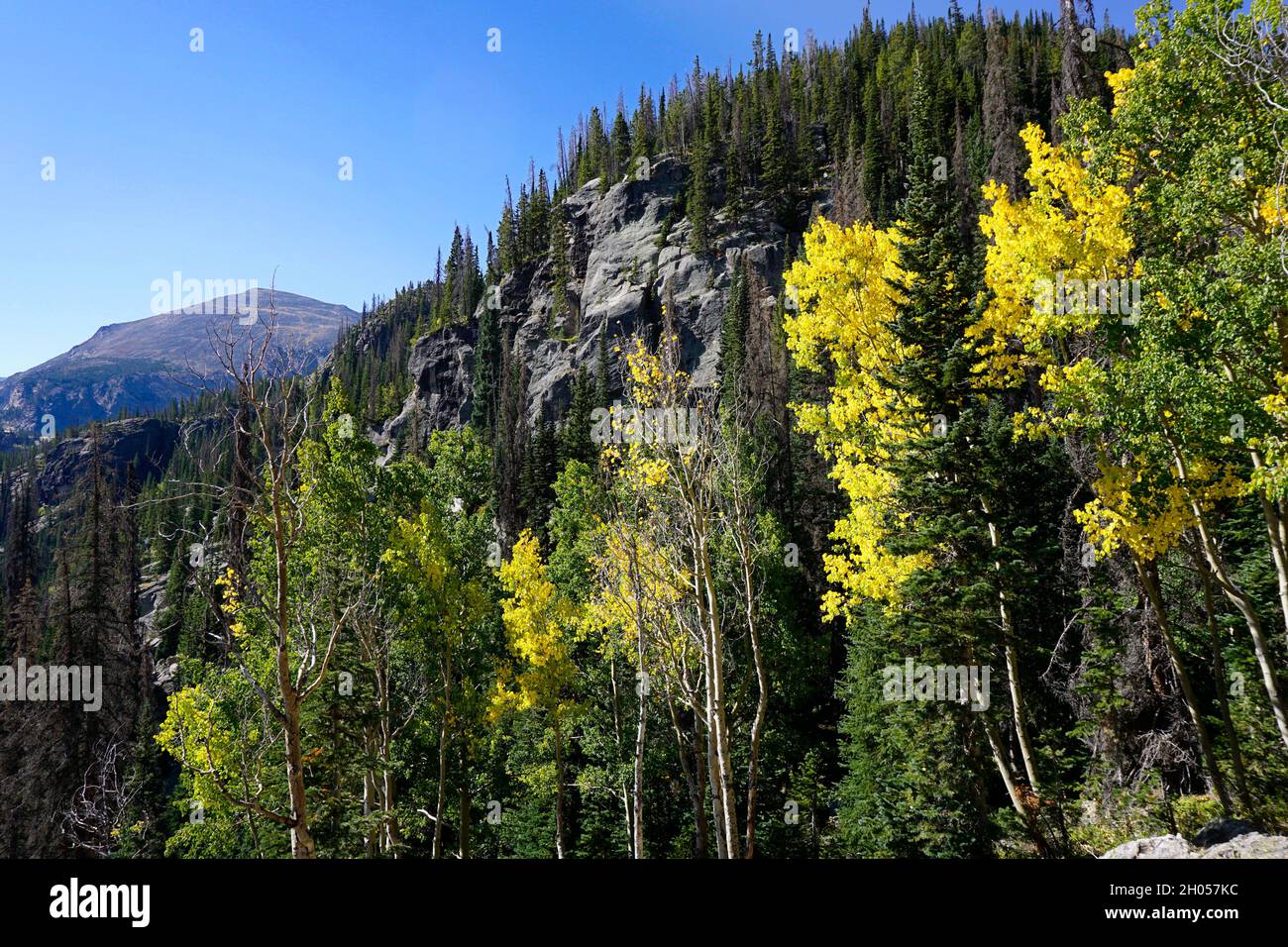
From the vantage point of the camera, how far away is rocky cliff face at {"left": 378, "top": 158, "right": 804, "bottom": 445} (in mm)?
74812

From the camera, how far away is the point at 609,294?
83.3 meters

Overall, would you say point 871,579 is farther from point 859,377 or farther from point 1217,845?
point 1217,845

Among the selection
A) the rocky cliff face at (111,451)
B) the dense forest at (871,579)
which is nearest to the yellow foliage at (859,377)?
the dense forest at (871,579)

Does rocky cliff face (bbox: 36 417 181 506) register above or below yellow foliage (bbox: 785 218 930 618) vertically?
above

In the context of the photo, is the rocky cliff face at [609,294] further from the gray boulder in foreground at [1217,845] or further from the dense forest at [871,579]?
the gray boulder in foreground at [1217,845]

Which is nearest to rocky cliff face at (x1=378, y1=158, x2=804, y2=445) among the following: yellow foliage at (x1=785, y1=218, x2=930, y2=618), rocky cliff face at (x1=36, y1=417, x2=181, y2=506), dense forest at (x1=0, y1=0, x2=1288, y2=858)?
dense forest at (x1=0, y1=0, x2=1288, y2=858)

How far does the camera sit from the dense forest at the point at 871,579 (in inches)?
331

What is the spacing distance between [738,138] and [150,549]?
8498 cm

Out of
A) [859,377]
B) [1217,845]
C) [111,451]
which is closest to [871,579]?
[859,377]

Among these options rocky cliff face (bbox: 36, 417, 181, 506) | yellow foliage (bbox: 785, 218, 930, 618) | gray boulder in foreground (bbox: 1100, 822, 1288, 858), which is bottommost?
gray boulder in foreground (bbox: 1100, 822, 1288, 858)

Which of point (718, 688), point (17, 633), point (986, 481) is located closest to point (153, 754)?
point (17, 633)

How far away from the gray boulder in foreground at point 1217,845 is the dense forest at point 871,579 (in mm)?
898

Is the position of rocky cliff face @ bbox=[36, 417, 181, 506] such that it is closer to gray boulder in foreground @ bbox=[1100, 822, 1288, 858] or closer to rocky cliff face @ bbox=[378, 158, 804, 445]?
rocky cliff face @ bbox=[378, 158, 804, 445]

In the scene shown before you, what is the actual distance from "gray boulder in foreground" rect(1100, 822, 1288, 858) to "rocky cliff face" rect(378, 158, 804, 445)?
5495cm
